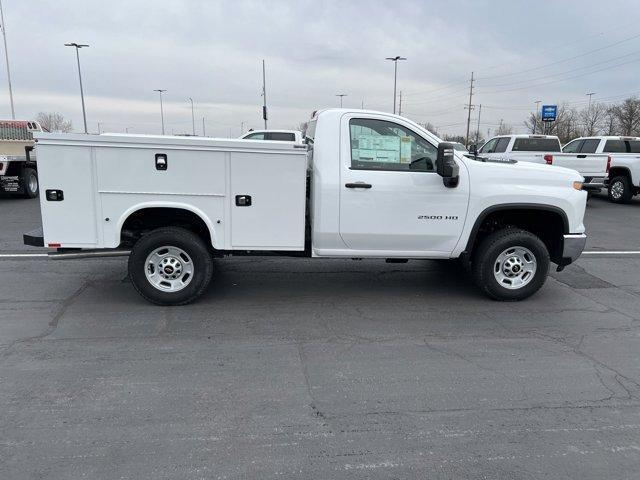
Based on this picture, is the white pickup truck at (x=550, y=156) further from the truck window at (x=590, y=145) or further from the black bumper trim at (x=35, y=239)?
the black bumper trim at (x=35, y=239)

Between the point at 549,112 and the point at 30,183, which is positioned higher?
the point at 549,112

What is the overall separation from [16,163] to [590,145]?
18.1 metres

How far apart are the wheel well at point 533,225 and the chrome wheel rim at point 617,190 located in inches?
494

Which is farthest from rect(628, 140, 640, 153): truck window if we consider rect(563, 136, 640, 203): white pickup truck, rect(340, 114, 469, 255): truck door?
rect(340, 114, 469, 255): truck door

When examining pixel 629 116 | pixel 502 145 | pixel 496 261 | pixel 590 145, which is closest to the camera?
pixel 496 261

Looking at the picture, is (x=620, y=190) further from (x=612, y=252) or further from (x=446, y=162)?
(x=446, y=162)

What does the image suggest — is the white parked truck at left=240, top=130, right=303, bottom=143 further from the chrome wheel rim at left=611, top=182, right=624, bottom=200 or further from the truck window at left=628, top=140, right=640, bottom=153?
the truck window at left=628, top=140, right=640, bottom=153

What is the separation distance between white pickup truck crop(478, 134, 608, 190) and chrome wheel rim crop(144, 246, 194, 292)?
11600 mm

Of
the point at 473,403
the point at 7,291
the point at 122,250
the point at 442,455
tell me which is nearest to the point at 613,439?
the point at 473,403

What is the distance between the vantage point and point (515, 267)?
230 inches

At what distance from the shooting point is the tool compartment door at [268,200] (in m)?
5.21

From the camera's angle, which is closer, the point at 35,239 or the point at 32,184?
the point at 35,239

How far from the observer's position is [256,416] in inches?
133

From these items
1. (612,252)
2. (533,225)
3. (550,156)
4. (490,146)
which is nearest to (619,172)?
(550,156)
